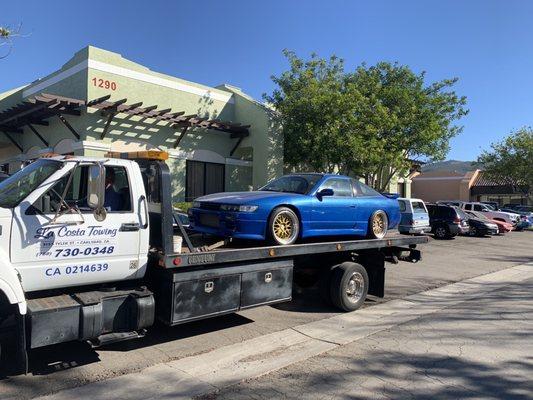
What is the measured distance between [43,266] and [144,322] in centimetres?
120

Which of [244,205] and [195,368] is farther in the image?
[244,205]

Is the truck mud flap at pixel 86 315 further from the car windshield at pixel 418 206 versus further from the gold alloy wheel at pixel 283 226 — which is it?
the car windshield at pixel 418 206

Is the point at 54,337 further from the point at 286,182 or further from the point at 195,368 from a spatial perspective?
the point at 286,182

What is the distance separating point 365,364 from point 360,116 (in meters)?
14.5

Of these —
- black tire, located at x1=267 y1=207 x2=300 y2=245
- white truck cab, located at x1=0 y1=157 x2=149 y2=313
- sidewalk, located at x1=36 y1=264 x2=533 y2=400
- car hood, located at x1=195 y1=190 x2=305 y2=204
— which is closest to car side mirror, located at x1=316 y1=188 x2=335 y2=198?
Result: car hood, located at x1=195 y1=190 x2=305 y2=204

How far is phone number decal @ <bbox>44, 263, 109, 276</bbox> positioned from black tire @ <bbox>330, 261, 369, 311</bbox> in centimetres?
388

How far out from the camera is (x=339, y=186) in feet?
25.8

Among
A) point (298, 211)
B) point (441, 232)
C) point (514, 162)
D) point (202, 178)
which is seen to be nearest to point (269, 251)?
point (298, 211)

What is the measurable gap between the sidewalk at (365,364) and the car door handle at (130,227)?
1.53 m

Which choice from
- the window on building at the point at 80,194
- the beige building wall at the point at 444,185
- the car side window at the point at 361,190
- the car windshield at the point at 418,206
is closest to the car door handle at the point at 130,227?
the window on building at the point at 80,194

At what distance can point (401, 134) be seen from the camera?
19.5 meters

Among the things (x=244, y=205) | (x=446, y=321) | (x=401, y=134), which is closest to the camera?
(x=244, y=205)

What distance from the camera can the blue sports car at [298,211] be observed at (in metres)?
6.52

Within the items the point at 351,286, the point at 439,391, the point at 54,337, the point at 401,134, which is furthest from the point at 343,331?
the point at 401,134
